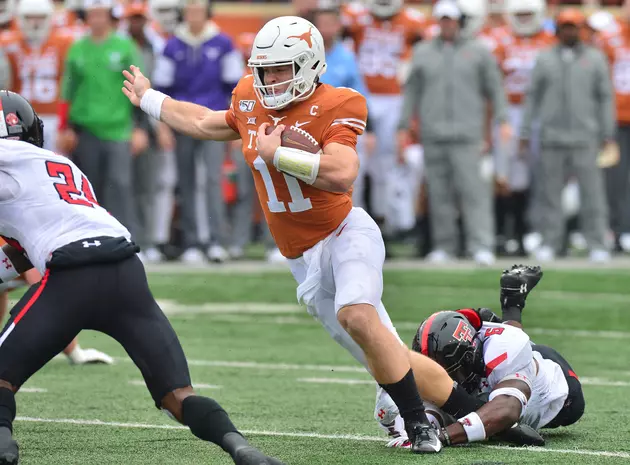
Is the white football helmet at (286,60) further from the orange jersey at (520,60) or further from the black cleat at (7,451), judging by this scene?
the orange jersey at (520,60)

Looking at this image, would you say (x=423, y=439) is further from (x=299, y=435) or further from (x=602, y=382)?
(x=602, y=382)

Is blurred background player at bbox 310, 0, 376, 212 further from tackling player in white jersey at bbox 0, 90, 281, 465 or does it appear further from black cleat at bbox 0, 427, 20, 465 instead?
black cleat at bbox 0, 427, 20, 465

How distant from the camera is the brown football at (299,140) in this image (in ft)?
17.9

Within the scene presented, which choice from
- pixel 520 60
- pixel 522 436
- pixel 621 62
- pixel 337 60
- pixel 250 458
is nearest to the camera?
pixel 250 458

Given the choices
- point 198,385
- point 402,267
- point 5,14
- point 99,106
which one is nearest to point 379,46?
point 402,267

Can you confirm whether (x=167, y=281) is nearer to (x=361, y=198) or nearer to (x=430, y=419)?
(x=361, y=198)

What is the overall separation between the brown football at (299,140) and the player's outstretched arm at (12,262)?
108 cm

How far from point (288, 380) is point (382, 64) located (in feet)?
22.5

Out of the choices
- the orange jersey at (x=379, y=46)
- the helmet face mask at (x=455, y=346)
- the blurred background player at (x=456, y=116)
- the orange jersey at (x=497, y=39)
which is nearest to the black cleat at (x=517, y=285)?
the helmet face mask at (x=455, y=346)

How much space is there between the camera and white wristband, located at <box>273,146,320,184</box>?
528cm

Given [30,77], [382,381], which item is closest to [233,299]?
[30,77]

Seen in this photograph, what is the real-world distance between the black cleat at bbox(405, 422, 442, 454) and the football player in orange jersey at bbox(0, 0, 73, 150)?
26.1ft

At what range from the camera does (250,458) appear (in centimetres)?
463

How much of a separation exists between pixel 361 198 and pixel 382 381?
8.10m
